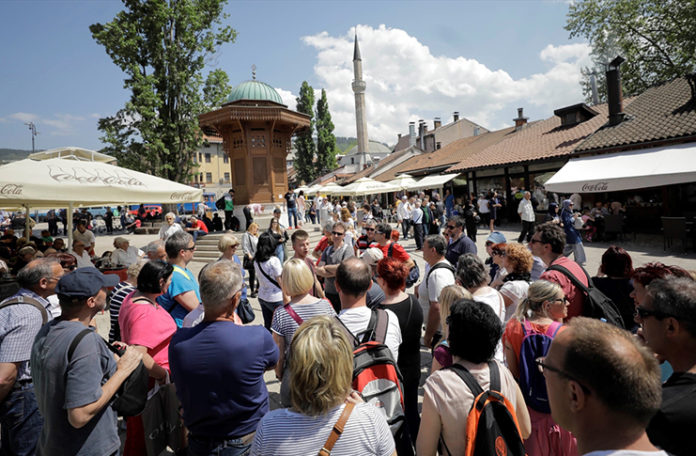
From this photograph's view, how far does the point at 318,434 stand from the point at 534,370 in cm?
161

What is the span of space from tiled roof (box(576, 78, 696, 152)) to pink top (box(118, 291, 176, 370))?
1682cm

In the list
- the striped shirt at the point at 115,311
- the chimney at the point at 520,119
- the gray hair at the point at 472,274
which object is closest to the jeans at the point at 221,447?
the striped shirt at the point at 115,311

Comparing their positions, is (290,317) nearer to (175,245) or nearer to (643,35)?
(175,245)

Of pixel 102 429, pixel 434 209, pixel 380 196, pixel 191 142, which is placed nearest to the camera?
pixel 102 429

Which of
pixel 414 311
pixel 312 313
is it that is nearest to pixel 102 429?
pixel 312 313

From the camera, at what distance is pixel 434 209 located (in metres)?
16.6

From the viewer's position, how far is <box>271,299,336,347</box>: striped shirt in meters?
2.90

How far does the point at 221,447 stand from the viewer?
2119mm

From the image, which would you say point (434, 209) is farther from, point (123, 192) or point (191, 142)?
point (191, 142)

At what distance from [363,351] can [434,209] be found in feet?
49.0

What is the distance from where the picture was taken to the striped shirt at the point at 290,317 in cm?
290

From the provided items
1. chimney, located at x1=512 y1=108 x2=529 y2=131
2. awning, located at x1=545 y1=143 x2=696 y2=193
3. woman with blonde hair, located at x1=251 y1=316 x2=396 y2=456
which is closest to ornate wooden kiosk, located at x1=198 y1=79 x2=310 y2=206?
awning, located at x1=545 y1=143 x2=696 y2=193

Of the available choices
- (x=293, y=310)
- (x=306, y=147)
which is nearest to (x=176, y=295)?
(x=293, y=310)

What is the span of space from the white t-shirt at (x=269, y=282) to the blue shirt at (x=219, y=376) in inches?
104
